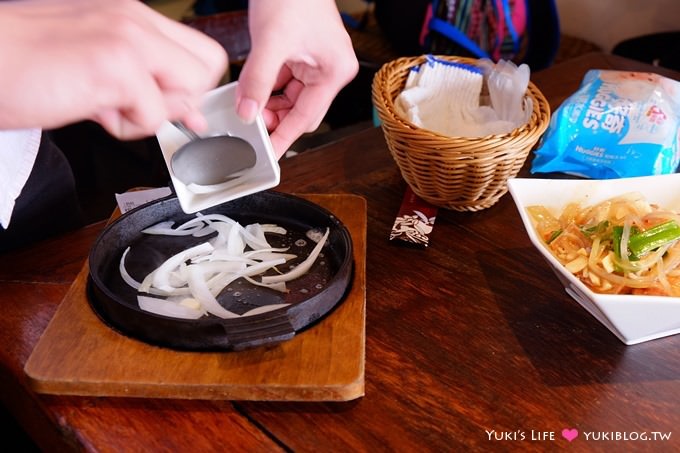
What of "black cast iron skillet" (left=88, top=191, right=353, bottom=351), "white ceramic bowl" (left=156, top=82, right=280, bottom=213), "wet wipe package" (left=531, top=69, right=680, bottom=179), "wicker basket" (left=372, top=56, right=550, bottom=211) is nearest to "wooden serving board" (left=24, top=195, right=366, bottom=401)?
"black cast iron skillet" (left=88, top=191, right=353, bottom=351)

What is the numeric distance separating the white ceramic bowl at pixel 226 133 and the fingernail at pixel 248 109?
7 cm

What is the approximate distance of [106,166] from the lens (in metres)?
2.61

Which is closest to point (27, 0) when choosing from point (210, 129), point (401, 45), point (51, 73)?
point (51, 73)

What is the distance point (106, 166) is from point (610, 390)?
88.0 inches

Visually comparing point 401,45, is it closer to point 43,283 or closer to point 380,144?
point 380,144

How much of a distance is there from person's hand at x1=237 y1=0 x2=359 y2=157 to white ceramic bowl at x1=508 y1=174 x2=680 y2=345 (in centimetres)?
32

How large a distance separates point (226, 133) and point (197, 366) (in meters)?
0.34

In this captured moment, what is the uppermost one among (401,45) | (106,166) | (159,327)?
(159,327)

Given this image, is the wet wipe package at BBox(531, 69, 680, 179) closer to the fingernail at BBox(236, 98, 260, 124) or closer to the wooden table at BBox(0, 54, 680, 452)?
the wooden table at BBox(0, 54, 680, 452)

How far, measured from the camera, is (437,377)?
0.84 metres

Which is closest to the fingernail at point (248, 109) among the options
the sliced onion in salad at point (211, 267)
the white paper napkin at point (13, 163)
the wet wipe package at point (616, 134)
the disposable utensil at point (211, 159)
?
the disposable utensil at point (211, 159)

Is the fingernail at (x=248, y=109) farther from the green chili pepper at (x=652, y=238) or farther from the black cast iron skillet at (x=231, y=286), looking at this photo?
the green chili pepper at (x=652, y=238)

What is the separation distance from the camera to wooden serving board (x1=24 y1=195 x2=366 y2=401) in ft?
2.53

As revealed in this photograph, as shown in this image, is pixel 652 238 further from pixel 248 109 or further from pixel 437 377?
pixel 248 109
